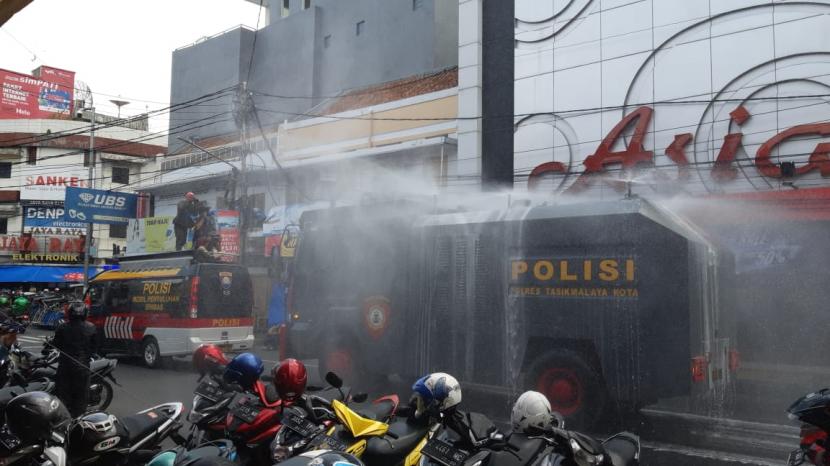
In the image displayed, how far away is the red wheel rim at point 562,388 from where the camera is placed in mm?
7453

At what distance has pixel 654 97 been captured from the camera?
566 inches

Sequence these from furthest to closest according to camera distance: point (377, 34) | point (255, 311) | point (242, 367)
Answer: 1. point (377, 34)
2. point (255, 311)
3. point (242, 367)

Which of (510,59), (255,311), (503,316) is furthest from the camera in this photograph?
(255,311)

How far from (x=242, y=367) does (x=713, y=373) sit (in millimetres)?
5450

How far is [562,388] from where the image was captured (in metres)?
7.52

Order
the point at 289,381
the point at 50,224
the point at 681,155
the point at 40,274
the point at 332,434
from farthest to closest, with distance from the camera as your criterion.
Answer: the point at 50,224 < the point at 40,274 < the point at 681,155 < the point at 289,381 < the point at 332,434

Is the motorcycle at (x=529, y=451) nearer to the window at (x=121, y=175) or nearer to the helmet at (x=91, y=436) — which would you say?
the helmet at (x=91, y=436)

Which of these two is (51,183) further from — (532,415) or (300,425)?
(532,415)

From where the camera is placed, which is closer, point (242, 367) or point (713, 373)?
point (242, 367)

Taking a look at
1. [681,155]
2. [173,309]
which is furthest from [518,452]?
[681,155]

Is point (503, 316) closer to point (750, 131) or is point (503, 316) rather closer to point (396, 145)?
point (750, 131)

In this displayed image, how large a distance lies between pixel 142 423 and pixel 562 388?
478cm

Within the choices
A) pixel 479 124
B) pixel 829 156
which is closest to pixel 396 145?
pixel 479 124

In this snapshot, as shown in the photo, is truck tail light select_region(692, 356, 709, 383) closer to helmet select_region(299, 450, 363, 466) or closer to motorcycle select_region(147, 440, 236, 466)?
motorcycle select_region(147, 440, 236, 466)
